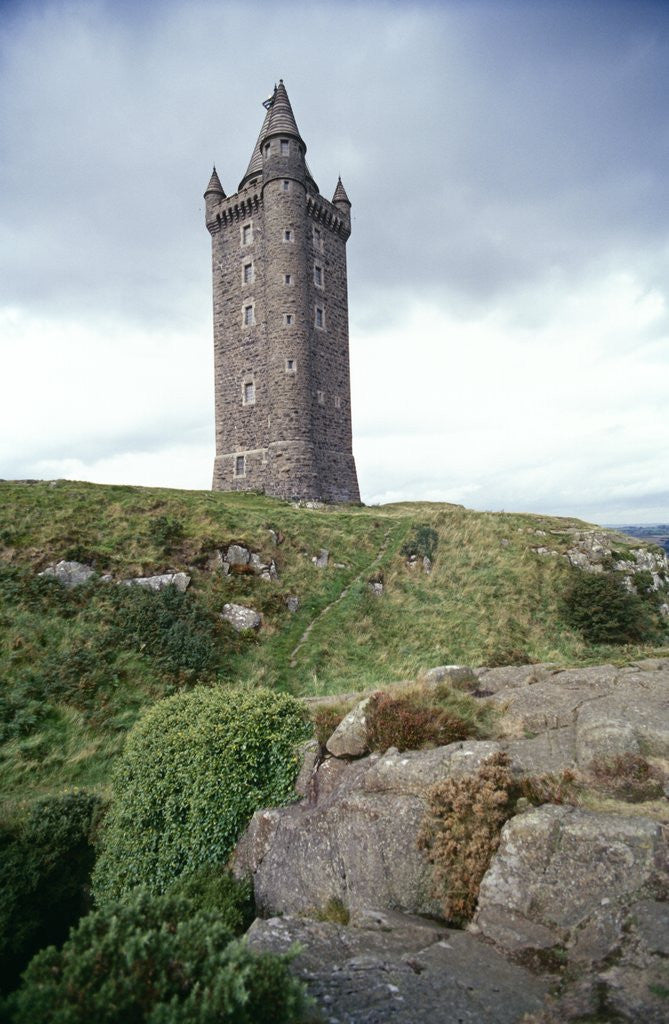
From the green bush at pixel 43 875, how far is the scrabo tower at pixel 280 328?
30469mm

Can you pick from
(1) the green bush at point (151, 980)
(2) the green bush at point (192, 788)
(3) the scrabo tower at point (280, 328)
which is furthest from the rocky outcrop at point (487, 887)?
(3) the scrabo tower at point (280, 328)

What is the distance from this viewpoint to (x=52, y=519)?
2133 centimetres

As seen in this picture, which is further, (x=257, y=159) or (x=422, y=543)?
(x=257, y=159)

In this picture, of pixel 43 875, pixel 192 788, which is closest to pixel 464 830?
pixel 192 788

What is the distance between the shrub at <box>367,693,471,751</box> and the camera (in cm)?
841

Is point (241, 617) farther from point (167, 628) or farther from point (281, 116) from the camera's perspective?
point (281, 116)

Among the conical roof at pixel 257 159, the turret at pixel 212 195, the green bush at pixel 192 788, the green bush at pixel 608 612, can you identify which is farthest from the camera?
the turret at pixel 212 195

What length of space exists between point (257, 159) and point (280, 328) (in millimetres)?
15740

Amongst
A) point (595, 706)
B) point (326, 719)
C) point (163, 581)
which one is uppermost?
point (163, 581)

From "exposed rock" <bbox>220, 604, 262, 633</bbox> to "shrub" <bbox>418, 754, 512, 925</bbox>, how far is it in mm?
13144

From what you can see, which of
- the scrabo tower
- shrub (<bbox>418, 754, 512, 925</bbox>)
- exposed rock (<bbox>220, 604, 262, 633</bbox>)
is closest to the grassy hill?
exposed rock (<bbox>220, 604, 262, 633</bbox>)

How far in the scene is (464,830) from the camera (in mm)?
6441

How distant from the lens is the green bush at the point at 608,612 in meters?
21.0

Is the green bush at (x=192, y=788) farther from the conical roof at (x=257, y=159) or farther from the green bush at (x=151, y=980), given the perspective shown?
the conical roof at (x=257, y=159)
